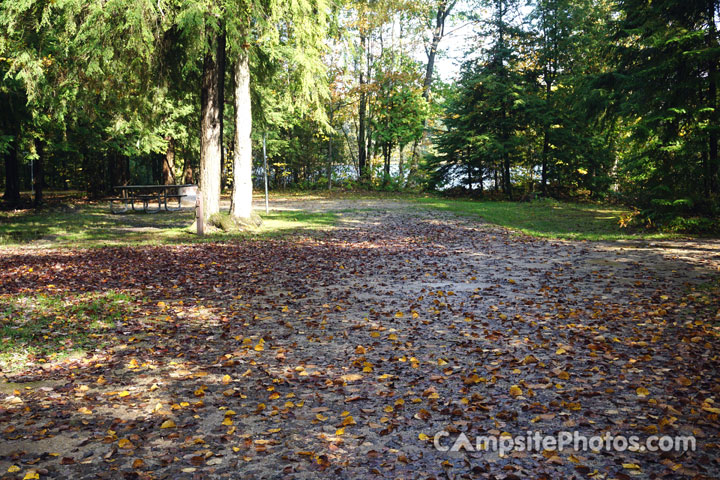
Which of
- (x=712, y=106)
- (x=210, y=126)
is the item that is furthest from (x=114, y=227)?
(x=712, y=106)

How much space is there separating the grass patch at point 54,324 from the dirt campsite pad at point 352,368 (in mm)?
32

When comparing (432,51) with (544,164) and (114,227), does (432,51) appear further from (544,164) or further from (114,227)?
(114,227)

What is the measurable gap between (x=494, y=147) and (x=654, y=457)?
24.9 meters

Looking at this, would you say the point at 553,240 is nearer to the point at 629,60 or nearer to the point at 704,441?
the point at 629,60

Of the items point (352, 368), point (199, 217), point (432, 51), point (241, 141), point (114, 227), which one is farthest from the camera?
point (432, 51)

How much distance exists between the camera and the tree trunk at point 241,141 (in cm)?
1398

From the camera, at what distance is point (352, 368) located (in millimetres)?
4820

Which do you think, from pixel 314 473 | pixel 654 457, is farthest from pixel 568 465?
pixel 314 473

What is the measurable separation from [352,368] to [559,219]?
16.3 meters

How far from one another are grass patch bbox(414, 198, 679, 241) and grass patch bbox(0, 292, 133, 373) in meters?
11.5

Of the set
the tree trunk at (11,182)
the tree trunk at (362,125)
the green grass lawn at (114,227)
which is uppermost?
the tree trunk at (362,125)

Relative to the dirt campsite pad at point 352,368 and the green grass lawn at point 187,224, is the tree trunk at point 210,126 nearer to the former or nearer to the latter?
the green grass lawn at point 187,224

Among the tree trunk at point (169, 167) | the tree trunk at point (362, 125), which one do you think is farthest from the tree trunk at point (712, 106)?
the tree trunk at point (169, 167)

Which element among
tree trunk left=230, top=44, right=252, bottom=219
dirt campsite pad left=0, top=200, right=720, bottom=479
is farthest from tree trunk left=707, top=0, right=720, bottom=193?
tree trunk left=230, top=44, right=252, bottom=219
